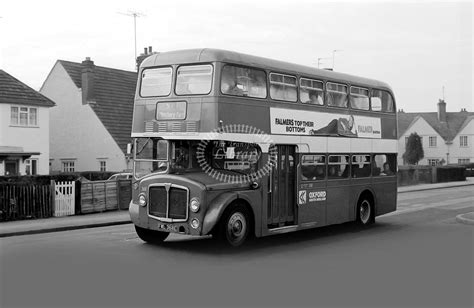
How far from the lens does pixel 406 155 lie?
72.7m

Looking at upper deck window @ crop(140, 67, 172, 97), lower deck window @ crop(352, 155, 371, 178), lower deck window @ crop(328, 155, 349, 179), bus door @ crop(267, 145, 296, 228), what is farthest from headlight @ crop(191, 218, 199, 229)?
lower deck window @ crop(352, 155, 371, 178)

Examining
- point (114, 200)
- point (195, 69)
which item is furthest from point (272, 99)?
point (114, 200)

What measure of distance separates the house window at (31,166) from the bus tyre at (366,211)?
22.6 meters

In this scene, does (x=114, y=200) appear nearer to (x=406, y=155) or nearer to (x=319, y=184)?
(x=319, y=184)

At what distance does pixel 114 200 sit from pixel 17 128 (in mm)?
14539

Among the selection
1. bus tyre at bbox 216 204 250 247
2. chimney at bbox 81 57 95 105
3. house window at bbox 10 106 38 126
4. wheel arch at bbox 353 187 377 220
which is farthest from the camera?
chimney at bbox 81 57 95 105

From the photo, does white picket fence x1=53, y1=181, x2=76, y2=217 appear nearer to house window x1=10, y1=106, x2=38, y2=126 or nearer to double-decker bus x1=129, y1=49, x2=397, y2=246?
double-decker bus x1=129, y1=49, x2=397, y2=246

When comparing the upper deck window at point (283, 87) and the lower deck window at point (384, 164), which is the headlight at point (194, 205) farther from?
the lower deck window at point (384, 164)

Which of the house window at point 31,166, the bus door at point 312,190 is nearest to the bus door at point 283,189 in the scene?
the bus door at point 312,190

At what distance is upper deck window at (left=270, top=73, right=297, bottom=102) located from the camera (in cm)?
1304

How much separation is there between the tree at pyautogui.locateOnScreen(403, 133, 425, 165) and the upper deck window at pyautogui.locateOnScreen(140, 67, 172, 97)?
63.5 m

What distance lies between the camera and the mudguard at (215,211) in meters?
11.2

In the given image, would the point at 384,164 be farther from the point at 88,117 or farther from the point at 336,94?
the point at 88,117

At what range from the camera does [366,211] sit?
54.2 feet
